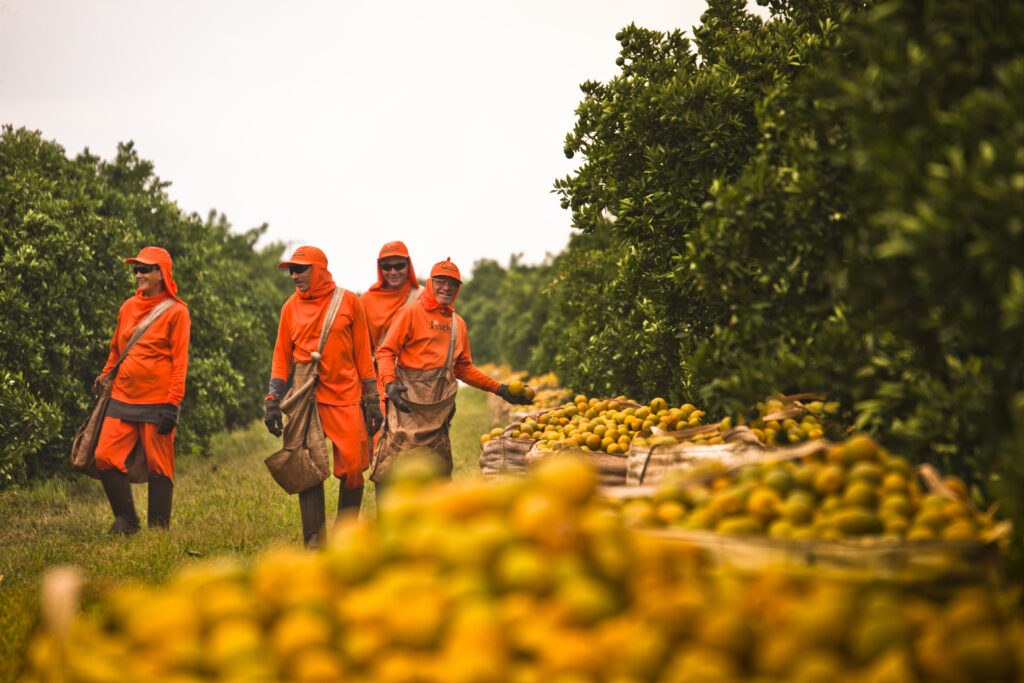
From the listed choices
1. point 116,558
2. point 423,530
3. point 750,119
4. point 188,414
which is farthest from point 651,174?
point 188,414

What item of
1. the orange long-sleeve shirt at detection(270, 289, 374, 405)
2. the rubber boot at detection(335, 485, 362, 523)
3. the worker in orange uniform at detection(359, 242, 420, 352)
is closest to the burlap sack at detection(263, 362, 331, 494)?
the orange long-sleeve shirt at detection(270, 289, 374, 405)

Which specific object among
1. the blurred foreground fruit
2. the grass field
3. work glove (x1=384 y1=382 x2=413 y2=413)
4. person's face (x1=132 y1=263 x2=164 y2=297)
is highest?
person's face (x1=132 y1=263 x2=164 y2=297)

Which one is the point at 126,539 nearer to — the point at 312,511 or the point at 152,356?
the point at 152,356

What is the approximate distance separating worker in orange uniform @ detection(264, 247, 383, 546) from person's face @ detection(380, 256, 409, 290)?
0.77 metres

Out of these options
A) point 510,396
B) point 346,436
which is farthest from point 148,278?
point 510,396

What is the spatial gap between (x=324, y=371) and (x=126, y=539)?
8.15ft

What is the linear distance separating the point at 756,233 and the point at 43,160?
34.2ft

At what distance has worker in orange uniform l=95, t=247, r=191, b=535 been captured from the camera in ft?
23.5

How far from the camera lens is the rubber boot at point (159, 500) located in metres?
7.37

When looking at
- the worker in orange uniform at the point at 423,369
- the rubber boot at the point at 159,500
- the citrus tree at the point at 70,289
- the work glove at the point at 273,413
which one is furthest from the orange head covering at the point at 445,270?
the citrus tree at the point at 70,289

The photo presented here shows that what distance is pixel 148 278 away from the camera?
722 cm

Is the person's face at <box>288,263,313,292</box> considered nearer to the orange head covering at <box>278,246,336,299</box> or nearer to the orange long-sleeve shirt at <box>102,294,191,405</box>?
the orange head covering at <box>278,246,336,299</box>

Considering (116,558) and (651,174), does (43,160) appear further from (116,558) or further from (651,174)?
(651,174)

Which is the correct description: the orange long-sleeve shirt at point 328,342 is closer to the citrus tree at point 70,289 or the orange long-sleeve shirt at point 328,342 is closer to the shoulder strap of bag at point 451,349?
the shoulder strap of bag at point 451,349
